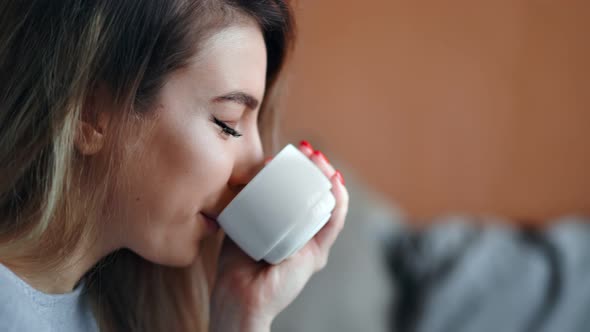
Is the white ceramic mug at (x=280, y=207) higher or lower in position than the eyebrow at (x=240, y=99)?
lower

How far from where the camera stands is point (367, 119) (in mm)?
1920

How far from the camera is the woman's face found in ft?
2.24

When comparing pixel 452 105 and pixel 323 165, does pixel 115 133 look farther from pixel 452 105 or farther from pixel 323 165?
pixel 452 105

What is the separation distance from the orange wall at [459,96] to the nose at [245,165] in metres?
1.07

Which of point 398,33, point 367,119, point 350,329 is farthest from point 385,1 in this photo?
point 350,329

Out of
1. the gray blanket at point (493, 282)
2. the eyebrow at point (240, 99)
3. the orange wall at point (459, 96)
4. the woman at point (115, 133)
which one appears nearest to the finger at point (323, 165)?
the woman at point (115, 133)

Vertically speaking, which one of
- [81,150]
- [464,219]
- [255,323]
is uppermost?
[81,150]

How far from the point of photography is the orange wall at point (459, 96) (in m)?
1.83

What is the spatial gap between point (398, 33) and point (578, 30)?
1.56 feet

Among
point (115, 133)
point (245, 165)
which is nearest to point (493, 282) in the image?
point (245, 165)

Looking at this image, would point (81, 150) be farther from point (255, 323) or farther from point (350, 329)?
point (350, 329)

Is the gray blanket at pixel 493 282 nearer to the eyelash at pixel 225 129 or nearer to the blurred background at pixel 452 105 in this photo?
the blurred background at pixel 452 105

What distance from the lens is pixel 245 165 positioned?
76 centimetres

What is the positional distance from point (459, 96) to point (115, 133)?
53.4 inches
